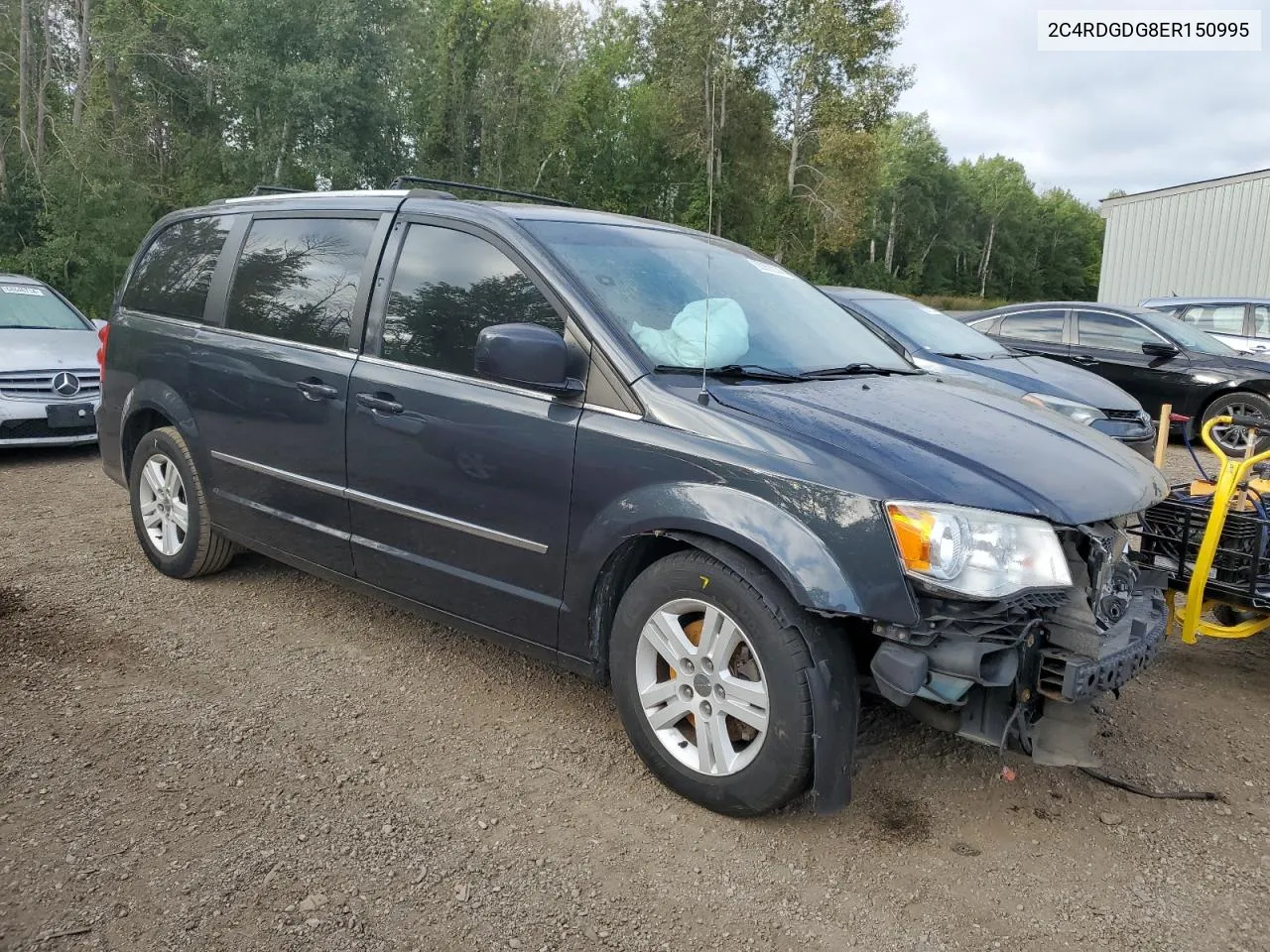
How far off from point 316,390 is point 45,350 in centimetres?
572

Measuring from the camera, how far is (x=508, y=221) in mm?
3521

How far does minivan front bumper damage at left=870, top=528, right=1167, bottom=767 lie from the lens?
2541mm

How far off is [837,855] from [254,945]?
1.55 meters

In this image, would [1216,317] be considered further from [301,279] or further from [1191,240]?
[1191,240]

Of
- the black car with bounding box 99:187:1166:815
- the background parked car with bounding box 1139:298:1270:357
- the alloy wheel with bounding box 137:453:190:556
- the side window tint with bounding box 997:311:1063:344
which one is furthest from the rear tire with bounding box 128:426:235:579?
the background parked car with bounding box 1139:298:1270:357

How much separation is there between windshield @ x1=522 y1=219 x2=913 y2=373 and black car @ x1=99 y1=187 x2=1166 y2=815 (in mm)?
15

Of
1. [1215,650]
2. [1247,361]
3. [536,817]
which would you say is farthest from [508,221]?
[1247,361]

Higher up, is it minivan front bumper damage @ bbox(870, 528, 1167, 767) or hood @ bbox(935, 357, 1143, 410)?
hood @ bbox(935, 357, 1143, 410)

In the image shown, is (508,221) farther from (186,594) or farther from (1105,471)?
(186,594)

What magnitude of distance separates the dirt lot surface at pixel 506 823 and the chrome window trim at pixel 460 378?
3.94 ft

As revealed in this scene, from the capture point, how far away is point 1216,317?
480 inches

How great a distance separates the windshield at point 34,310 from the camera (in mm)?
8797

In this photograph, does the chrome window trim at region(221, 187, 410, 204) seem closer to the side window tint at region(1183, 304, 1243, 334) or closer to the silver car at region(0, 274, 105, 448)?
the silver car at region(0, 274, 105, 448)

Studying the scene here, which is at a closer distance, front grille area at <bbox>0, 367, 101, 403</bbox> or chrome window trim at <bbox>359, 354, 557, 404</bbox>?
chrome window trim at <bbox>359, 354, 557, 404</bbox>
